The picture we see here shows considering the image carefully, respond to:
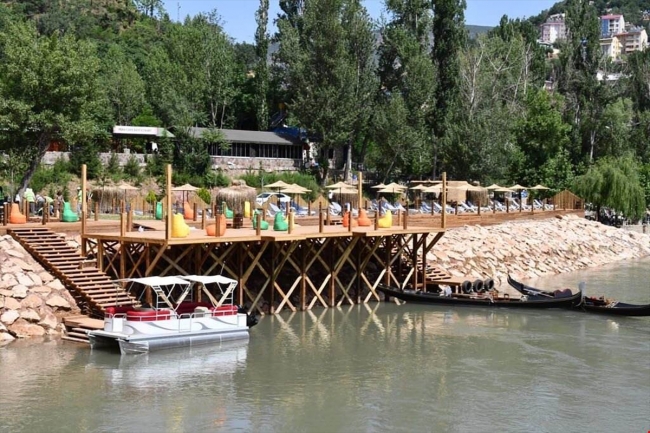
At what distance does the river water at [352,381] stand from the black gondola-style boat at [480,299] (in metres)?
2.32

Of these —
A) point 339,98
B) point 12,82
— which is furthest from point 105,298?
point 339,98

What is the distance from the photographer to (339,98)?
67875mm

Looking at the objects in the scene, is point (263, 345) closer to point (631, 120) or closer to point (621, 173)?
point (621, 173)

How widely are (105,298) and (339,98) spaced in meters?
40.6

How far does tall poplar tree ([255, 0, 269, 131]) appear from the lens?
255 feet

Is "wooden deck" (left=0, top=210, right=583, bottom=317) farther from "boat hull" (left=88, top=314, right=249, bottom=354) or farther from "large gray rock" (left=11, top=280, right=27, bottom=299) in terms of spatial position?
"boat hull" (left=88, top=314, right=249, bottom=354)

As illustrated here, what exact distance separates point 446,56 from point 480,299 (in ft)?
134

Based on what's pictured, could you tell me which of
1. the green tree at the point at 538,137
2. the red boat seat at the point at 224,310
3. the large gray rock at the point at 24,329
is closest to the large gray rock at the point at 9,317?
the large gray rock at the point at 24,329

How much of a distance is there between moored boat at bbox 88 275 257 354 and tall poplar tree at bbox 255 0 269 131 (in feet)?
162

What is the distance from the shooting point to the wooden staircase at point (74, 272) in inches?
1172

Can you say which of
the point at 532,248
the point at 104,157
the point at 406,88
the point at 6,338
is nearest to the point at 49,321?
the point at 6,338

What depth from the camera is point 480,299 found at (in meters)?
36.6

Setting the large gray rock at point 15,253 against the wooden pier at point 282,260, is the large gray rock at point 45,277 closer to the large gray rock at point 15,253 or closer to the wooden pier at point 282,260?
the large gray rock at point 15,253

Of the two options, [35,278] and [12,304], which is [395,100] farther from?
[12,304]
